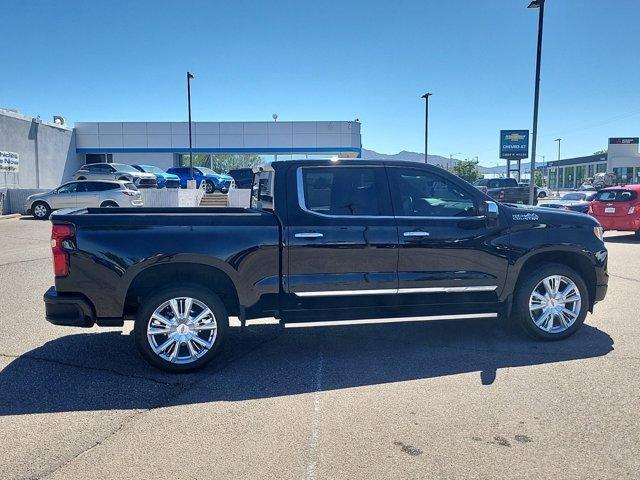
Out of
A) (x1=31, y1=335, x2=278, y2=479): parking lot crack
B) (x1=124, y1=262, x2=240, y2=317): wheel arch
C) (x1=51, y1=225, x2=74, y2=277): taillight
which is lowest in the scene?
(x1=31, y1=335, x2=278, y2=479): parking lot crack

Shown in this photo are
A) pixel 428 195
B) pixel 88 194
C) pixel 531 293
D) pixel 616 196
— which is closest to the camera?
pixel 428 195

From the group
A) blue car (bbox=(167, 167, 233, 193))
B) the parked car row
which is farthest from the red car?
blue car (bbox=(167, 167, 233, 193))

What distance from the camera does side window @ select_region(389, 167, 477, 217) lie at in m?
5.25

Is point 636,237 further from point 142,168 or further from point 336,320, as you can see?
point 142,168

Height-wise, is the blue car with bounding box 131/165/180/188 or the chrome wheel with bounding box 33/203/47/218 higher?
the blue car with bounding box 131/165/180/188

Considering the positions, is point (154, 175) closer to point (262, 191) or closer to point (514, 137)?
point (262, 191)

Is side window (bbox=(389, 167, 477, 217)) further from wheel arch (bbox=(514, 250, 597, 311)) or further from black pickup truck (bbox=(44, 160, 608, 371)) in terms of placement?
wheel arch (bbox=(514, 250, 597, 311))

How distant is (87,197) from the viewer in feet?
69.4

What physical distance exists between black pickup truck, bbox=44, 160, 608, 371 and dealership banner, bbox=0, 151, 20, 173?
26.3 meters

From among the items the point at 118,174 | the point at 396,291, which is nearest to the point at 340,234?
the point at 396,291

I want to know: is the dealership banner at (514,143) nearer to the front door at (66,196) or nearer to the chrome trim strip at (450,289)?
the front door at (66,196)

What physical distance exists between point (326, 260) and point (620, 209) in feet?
45.2

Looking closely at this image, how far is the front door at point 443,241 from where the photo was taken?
16.8ft

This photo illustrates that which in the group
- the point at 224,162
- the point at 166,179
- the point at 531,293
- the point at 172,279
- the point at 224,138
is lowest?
the point at 531,293
